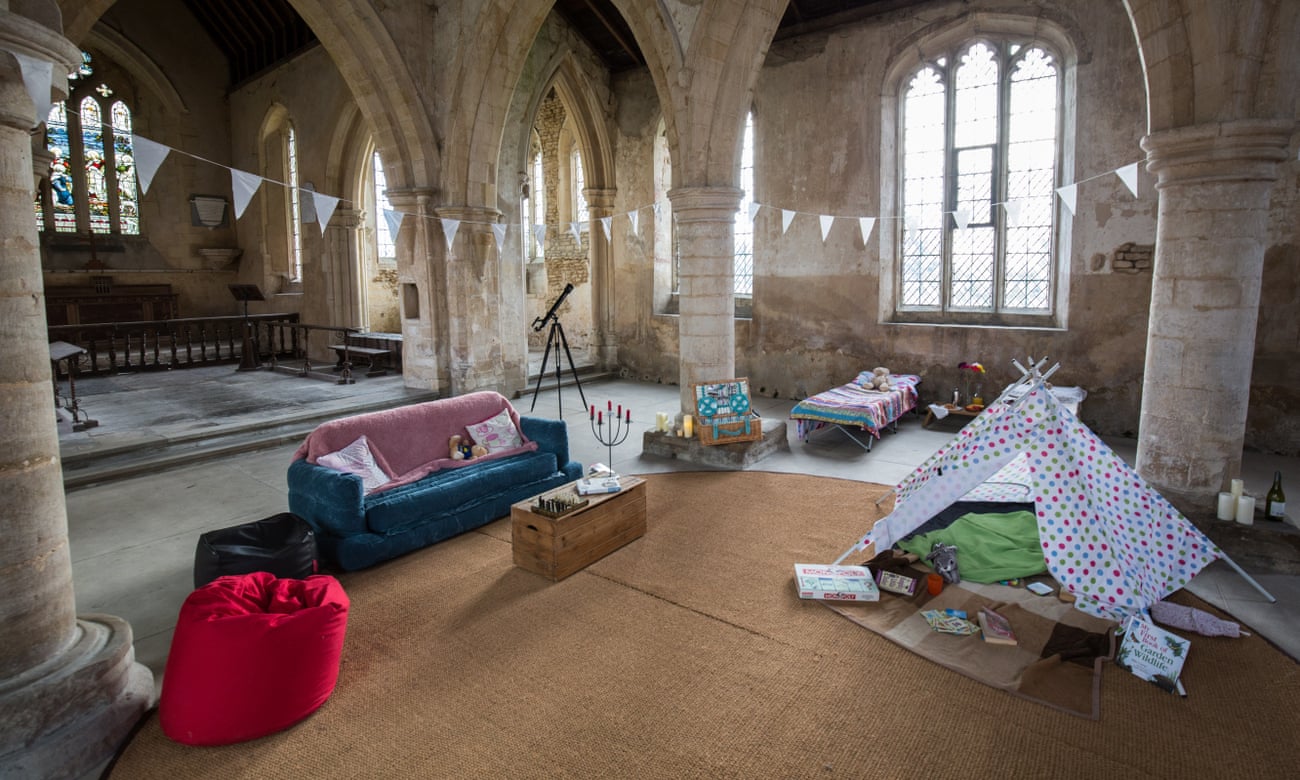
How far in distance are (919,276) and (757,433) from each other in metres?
4.04

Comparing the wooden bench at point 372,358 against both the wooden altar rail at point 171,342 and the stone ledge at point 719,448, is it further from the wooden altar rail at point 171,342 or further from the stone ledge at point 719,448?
the stone ledge at point 719,448

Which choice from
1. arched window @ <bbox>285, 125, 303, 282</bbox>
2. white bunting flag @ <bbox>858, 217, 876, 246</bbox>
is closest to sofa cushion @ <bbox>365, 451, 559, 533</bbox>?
white bunting flag @ <bbox>858, 217, 876, 246</bbox>

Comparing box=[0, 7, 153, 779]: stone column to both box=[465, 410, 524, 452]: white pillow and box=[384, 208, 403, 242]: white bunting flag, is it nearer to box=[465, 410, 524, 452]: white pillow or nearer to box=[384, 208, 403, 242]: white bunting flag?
box=[465, 410, 524, 452]: white pillow

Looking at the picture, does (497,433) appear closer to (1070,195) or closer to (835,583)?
(835,583)

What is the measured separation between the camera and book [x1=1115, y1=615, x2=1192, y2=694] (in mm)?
3197

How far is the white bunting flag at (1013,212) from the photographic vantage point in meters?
7.84

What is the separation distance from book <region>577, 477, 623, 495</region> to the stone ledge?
7.07 feet

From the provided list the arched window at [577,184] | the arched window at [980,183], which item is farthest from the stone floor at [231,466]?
the arched window at [577,184]

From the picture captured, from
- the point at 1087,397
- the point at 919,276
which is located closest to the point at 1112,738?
the point at 1087,397

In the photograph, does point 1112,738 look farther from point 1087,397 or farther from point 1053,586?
point 1087,397

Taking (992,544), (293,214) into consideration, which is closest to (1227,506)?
(992,544)

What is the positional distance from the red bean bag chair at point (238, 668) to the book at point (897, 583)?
2939 mm

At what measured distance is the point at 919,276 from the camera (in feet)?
30.9

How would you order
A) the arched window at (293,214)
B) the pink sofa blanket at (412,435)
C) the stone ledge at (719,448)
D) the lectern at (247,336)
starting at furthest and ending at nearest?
the arched window at (293,214) < the lectern at (247,336) < the stone ledge at (719,448) < the pink sofa blanket at (412,435)
